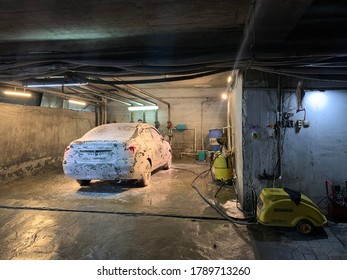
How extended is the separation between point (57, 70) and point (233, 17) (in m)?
2.74

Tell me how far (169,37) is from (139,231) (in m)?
2.83

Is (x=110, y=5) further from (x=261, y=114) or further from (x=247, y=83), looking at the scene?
(x=261, y=114)

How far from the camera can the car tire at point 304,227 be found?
3.19m

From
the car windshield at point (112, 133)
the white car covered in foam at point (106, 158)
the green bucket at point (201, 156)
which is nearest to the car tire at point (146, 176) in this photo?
the white car covered in foam at point (106, 158)

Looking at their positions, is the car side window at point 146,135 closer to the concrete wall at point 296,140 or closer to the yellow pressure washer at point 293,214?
the concrete wall at point 296,140

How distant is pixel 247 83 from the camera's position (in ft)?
12.9

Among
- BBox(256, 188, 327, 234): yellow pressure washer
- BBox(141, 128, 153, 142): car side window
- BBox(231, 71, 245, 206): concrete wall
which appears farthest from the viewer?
BBox(141, 128, 153, 142): car side window

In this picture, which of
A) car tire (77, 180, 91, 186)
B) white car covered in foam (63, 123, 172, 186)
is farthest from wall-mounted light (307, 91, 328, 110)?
car tire (77, 180, 91, 186)

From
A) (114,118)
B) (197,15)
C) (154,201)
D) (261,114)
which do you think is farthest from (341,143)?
(114,118)

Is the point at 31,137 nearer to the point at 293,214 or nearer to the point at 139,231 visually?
the point at 139,231

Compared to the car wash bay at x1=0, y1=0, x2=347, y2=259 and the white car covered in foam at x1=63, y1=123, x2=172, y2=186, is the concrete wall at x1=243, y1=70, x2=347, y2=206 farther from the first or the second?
the white car covered in foam at x1=63, y1=123, x2=172, y2=186

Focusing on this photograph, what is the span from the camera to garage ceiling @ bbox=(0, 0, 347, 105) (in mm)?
2680

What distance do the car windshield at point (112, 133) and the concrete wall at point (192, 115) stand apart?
4.43m

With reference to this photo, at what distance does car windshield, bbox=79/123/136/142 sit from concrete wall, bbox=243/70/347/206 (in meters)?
2.77
